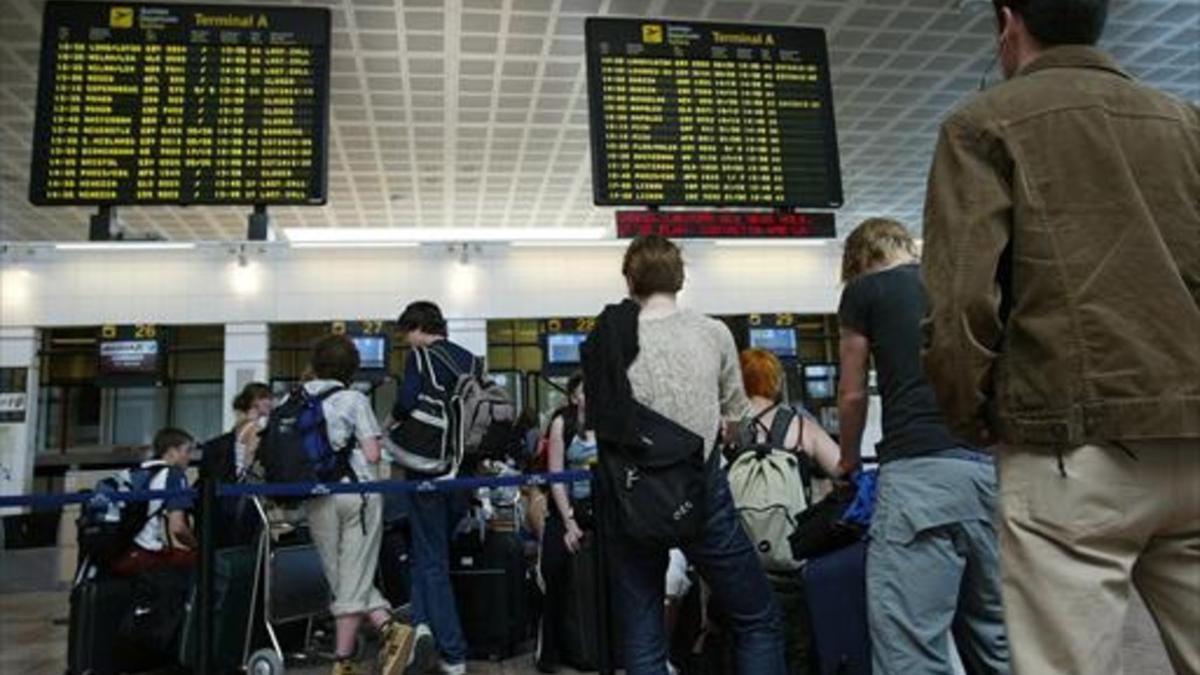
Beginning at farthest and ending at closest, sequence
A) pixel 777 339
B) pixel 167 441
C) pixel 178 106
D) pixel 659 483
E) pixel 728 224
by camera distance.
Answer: pixel 777 339, pixel 728 224, pixel 178 106, pixel 167 441, pixel 659 483

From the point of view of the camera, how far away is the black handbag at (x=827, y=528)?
98.8 inches

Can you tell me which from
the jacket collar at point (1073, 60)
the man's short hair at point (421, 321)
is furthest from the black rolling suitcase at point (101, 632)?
the jacket collar at point (1073, 60)

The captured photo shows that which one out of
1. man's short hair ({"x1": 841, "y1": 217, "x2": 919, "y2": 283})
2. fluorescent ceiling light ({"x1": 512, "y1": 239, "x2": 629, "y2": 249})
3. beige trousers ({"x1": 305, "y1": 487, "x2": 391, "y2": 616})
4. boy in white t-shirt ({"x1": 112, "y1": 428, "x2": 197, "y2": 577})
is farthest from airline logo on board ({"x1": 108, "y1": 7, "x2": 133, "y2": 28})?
fluorescent ceiling light ({"x1": 512, "y1": 239, "x2": 629, "y2": 249})

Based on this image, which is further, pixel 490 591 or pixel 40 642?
pixel 40 642

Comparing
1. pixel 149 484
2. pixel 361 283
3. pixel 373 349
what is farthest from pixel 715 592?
pixel 361 283

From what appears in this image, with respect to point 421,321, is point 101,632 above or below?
below

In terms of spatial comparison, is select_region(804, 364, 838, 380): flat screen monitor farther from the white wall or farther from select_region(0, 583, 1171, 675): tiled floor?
select_region(0, 583, 1171, 675): tiled floor

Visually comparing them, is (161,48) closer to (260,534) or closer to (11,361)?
(260,534)

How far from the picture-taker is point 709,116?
559cm

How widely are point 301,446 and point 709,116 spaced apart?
3119 mm

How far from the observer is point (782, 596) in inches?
112

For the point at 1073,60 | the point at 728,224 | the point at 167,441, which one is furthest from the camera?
the point at 728,224

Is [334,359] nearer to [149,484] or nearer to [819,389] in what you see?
[149,484]

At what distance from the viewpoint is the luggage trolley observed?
4062 mm
